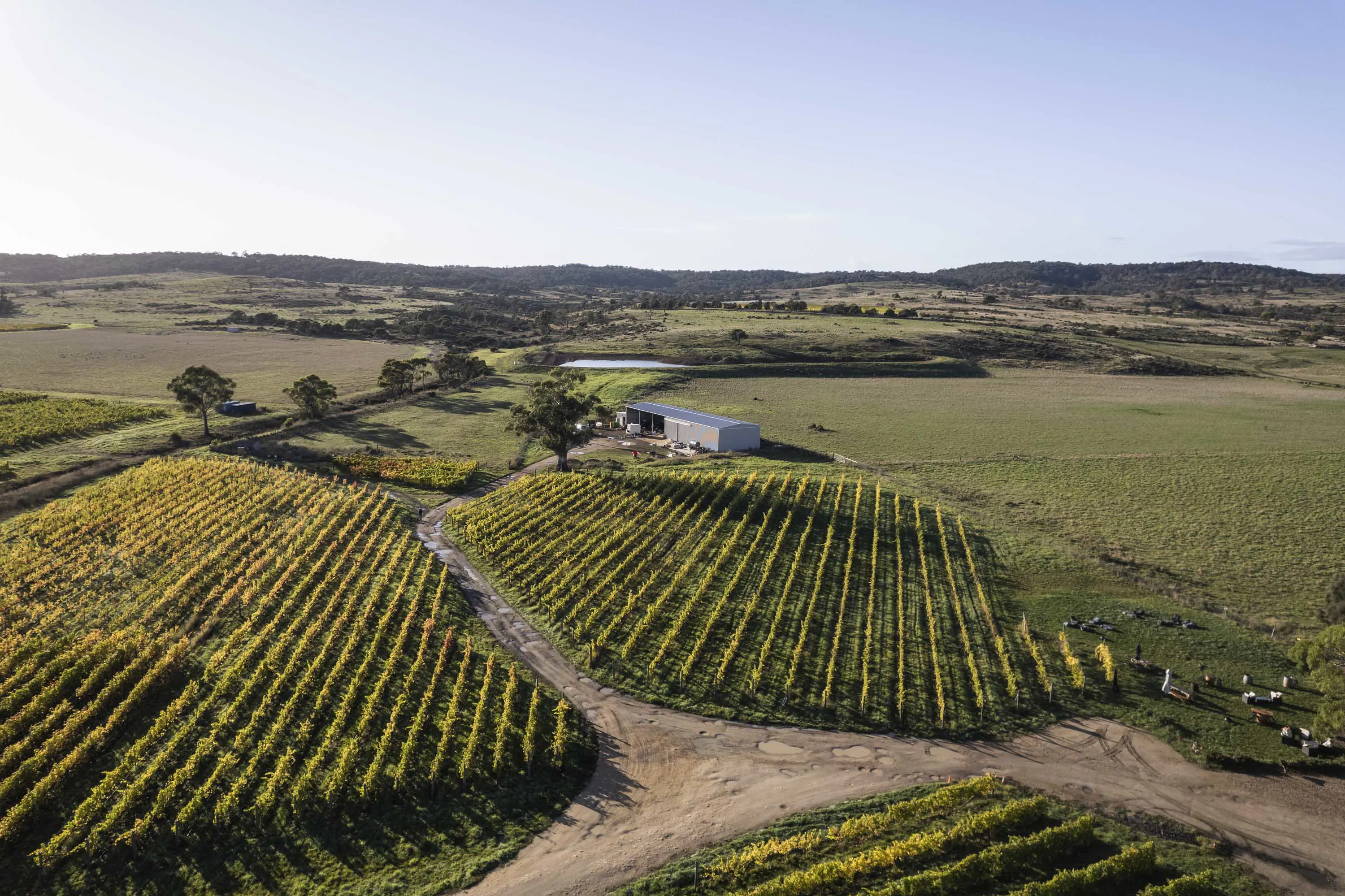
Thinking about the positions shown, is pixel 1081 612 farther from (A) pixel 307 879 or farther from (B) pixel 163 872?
(B) pixel 163 872

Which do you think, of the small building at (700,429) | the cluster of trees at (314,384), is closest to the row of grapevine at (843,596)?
the small building at (700,429)

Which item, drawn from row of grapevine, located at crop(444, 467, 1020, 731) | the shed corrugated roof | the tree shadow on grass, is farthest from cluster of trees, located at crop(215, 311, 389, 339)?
row of grapevine, located at crop(444, 467, 1020, 731)

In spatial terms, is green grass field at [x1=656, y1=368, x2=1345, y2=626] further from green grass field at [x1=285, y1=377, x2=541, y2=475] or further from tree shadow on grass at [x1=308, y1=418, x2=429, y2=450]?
tree shadow on grass at [x1=308, y1=418, x2=429, y2=450]

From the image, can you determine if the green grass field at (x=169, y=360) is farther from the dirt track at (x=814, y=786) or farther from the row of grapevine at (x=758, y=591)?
the dirt track at (x=814, y=786)

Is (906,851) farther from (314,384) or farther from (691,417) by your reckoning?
(314,384)

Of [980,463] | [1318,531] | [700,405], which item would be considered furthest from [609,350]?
[1318,531]
